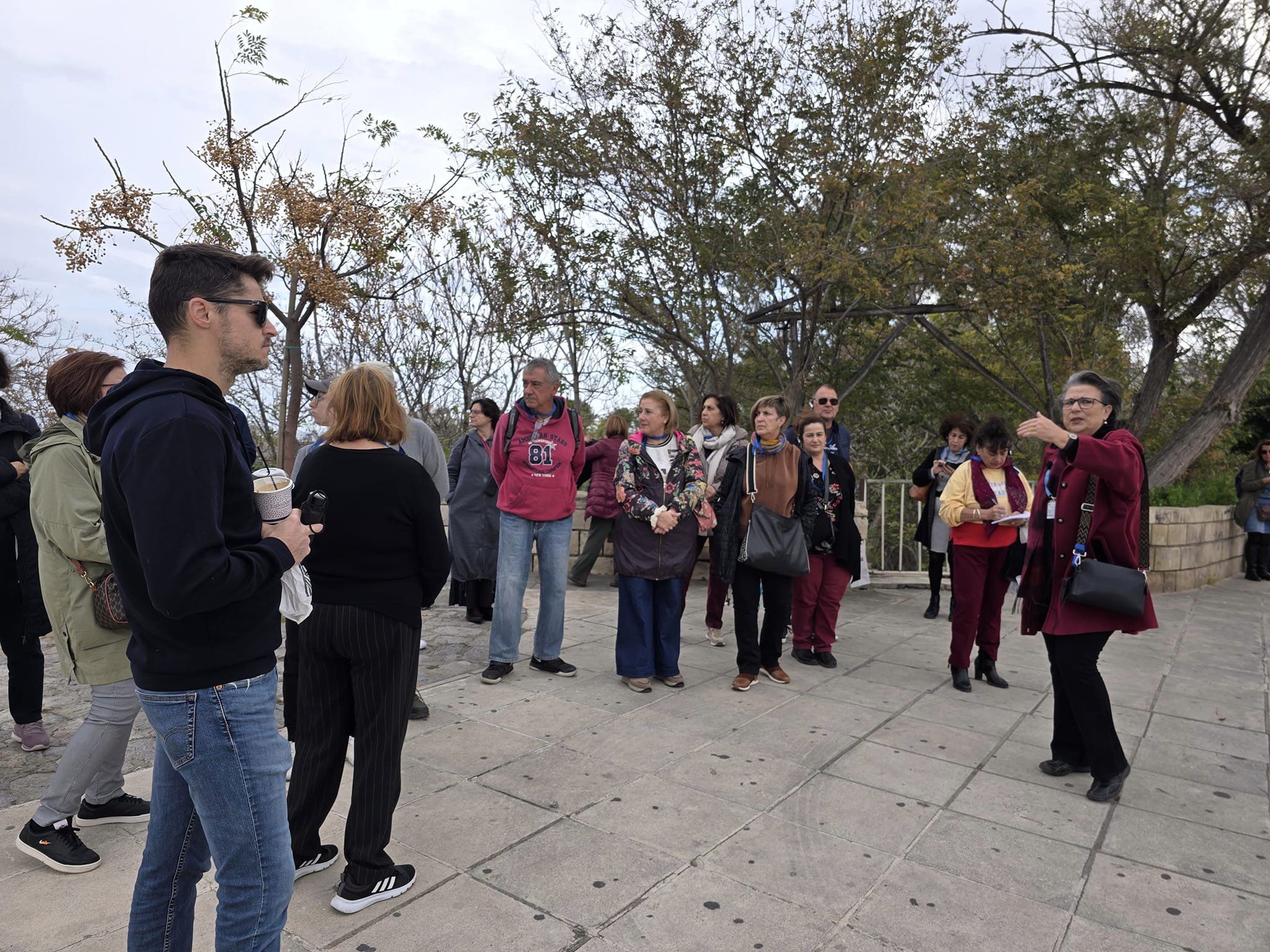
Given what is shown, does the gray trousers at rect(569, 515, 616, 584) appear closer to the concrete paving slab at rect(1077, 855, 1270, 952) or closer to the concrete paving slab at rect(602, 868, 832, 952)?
the concrete paving slab at rect(602, 868, 832, 952)

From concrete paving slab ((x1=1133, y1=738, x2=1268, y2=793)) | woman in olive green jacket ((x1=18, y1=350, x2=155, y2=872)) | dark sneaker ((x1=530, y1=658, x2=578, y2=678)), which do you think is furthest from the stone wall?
woman in olive green jacket ((x1=18, y1=350, x2=155, y2=872))

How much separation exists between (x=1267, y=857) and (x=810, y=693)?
239cm

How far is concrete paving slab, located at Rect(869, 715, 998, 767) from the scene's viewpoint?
4277 mm

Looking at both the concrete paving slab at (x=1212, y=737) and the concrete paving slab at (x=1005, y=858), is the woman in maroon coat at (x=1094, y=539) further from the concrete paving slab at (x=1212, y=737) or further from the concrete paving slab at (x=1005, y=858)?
the concrete paving slab at (x=1212, y=737)

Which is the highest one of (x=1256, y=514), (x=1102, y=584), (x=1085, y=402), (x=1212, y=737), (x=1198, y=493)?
(x=1085, y=402)

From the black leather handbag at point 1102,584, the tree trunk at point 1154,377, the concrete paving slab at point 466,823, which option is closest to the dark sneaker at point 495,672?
the concrete paving slab at point 466,823

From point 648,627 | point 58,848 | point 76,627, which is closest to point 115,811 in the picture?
point 58,848

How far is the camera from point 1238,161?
10250 mm

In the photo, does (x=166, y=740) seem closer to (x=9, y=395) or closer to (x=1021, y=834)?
(x=1021, y=834)

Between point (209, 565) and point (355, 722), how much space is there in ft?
4.69

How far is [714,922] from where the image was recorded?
2.69m

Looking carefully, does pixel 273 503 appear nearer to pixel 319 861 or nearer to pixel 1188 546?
pixel 319 861

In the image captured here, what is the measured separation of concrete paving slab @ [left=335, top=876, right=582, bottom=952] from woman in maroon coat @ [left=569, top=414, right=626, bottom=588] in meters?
4.65

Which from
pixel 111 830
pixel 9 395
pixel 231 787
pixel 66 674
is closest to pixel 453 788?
pixel 111 830
